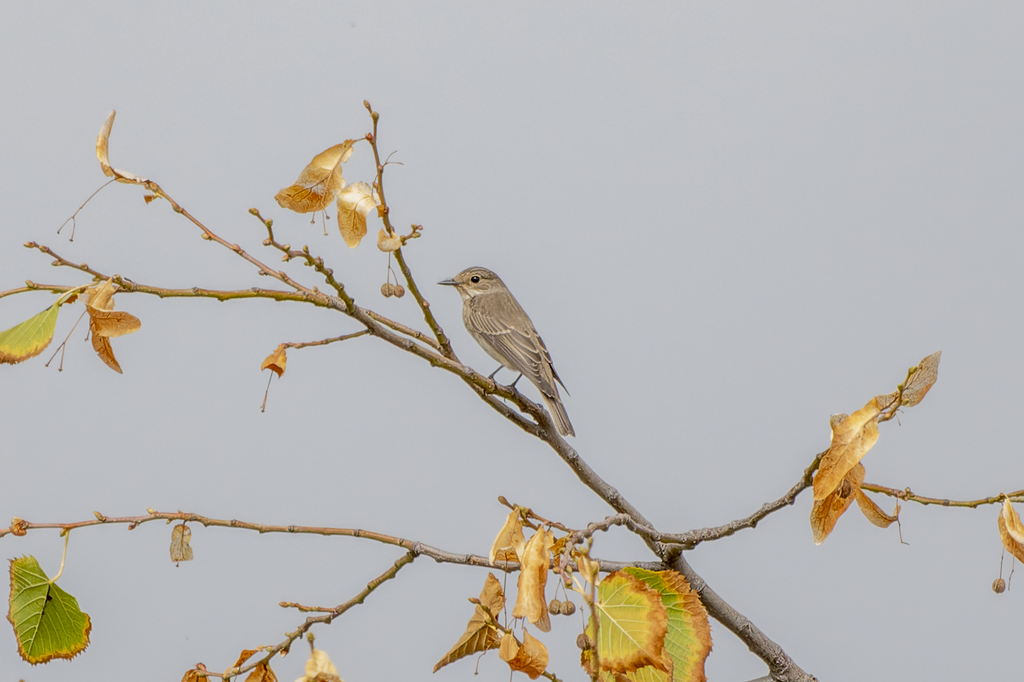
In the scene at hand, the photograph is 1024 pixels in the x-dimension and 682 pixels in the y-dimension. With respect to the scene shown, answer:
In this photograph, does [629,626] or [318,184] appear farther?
[318,184]

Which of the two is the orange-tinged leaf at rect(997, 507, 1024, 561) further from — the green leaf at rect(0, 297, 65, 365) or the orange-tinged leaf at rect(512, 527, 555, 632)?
the green leaf at rect(0, 297, 65, 365)

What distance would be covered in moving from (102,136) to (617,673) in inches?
28.7

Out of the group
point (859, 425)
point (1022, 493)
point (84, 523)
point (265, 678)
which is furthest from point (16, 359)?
point (1022, 493)

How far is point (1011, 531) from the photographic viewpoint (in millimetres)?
929

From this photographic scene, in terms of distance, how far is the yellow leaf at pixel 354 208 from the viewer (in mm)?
1057

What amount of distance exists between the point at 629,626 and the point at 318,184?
55 cm

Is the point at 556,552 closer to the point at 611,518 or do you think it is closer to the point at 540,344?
the point at 611,518

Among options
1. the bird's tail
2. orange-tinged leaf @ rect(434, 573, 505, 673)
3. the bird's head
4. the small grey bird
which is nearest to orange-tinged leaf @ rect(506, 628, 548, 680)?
orange-tinged leaf @ rect(434, 573, 505, 673)

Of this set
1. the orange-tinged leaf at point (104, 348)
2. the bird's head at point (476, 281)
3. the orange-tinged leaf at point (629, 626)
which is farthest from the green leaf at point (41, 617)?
the bird's head at point (476, 281)

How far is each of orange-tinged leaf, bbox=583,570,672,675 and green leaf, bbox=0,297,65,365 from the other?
60cm

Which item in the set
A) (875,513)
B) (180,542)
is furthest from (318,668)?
(875,513)

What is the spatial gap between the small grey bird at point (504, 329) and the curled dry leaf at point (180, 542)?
77 centimetres

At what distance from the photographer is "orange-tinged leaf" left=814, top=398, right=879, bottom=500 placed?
877mm

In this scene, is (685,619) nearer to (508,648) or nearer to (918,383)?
(508,648)
